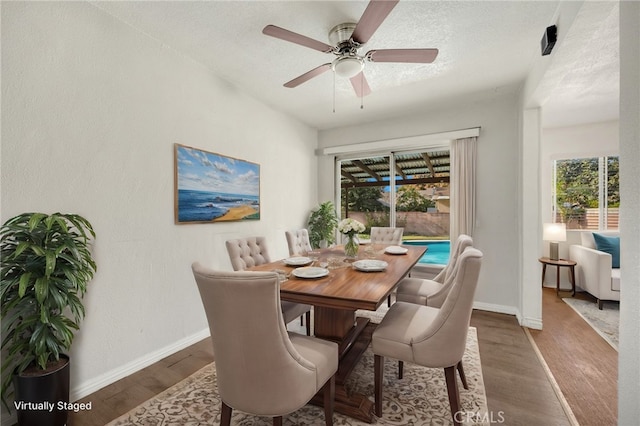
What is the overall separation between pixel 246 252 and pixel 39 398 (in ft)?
5.01

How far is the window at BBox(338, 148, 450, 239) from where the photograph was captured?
4.19 meters

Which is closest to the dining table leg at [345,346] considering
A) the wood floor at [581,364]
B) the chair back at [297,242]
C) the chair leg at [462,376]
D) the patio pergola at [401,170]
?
the chair leg at [462,376]

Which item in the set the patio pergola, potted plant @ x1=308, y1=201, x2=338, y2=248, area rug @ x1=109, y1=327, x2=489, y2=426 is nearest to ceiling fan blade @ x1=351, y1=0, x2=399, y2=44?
area rug @ x1=109, y1=327, x2=489, y2=426

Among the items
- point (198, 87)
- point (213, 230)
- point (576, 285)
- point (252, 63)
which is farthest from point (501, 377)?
point (198, 87)

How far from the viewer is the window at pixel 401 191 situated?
165 inches

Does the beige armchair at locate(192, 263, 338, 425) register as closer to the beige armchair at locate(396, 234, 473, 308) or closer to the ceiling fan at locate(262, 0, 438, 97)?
the beige armchair at locate(396, 234, 473, 308)

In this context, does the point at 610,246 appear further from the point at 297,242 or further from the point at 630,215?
the point at 297,242

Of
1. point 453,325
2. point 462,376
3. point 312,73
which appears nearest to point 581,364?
point 462,376

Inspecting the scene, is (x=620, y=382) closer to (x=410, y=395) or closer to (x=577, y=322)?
(x=410, y=395)

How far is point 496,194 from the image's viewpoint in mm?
3564

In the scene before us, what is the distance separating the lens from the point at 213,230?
117 inches

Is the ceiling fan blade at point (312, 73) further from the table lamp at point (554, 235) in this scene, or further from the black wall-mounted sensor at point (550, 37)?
the table lamp at point (554, 235)

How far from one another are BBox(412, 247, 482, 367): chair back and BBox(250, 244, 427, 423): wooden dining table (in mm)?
309

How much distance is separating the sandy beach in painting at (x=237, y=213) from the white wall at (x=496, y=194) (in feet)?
9.48
